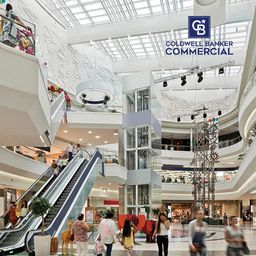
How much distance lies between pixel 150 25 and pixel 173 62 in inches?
256

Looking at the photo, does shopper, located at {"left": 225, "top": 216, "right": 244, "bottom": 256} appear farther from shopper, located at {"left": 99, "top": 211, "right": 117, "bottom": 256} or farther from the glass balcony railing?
the glass balcony railing

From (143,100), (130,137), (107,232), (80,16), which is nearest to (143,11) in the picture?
(80,16)

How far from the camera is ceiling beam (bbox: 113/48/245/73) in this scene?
100 feet

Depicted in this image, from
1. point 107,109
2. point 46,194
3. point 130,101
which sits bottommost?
point 46,194

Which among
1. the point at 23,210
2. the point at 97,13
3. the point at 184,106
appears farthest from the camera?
the point at 184,106

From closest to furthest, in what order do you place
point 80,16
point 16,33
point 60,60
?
point 16,33, point 80,16, point 60,60

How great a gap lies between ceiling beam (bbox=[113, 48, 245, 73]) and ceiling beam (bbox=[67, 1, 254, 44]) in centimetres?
571

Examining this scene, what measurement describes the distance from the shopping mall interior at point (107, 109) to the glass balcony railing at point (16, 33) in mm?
35

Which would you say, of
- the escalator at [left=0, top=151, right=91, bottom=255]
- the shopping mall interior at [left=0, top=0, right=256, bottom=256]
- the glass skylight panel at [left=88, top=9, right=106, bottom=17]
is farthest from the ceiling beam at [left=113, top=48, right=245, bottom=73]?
the escalator at [left=0, top=151, right=91, bottom=255]

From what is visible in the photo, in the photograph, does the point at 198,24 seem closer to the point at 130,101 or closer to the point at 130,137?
the point at 130,101

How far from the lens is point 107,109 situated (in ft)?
93.6

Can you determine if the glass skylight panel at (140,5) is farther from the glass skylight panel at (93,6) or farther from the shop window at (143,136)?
the shop window at (143,136)

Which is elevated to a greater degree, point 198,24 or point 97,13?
point 97,13

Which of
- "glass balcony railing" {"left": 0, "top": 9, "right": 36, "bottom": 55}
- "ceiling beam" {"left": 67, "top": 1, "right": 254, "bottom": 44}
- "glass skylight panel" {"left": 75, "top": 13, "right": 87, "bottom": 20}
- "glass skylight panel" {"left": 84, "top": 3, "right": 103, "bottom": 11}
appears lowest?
"glass balcony railing" {"left": 0, "top": 9, "right": 36, "bottom": 55}
